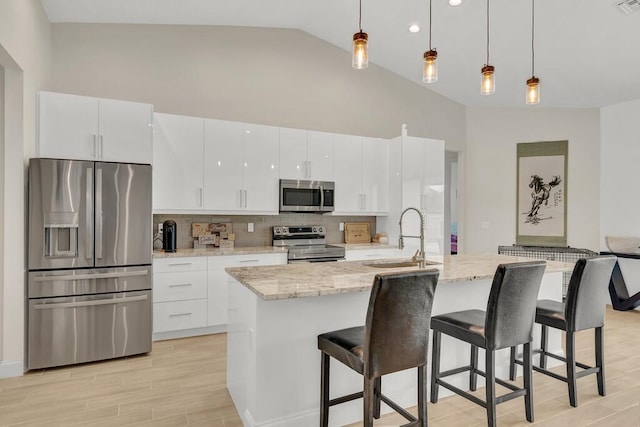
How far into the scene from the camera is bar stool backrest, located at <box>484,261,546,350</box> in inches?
86.9

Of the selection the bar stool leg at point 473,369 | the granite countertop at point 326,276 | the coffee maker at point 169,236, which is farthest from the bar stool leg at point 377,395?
the coffee maker at point 169,236

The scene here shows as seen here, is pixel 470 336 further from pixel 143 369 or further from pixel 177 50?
pixel 177 50

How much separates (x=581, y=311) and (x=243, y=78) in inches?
166

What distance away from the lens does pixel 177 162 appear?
13.7 feet

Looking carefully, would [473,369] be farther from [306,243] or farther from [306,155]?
[306,155]

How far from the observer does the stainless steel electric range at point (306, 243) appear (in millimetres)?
4593

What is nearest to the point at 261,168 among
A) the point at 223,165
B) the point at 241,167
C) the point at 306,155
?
the point at 241,167

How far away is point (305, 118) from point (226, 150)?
52.1 inches

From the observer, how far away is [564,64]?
481 cm

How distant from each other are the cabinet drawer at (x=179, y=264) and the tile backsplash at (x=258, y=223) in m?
0.58

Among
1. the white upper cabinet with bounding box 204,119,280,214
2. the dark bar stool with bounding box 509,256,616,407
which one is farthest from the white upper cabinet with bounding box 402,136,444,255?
the dark bar stool with bounding box 509,256,616,407

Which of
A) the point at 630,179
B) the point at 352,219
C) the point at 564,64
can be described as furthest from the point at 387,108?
the point at 630,179

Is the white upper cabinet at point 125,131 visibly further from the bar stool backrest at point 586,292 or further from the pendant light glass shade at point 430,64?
the bar stool backrest at point 586,292

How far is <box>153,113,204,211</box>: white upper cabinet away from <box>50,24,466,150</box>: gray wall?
0.46 m
